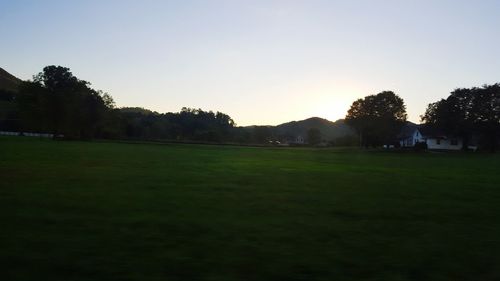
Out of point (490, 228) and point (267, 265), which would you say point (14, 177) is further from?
point (490, 228)

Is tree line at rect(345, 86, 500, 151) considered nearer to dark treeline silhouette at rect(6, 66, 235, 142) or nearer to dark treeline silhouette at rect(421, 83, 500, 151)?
dark treeline silhouette at rect(421, 83, 500, 151)

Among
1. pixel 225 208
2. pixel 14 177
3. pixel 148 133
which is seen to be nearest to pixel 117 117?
pixel 148 133

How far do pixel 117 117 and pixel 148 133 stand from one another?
18283mm

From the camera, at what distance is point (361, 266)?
6258 mm

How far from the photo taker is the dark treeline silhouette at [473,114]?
86.5m

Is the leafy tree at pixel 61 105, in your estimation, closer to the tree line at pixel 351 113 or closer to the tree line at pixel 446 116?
the tree line at pixel 351 113

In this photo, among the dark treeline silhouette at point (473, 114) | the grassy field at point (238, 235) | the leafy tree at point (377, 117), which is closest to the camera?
the grassy field at point (238, 235)

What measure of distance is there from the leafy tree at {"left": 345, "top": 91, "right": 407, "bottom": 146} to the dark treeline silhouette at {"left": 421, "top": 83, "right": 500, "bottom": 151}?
313 inches

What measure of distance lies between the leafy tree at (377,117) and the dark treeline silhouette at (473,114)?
794cm

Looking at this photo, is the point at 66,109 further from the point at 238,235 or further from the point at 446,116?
the point at 238,235

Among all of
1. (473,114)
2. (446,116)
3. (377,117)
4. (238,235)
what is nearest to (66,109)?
(377,117)

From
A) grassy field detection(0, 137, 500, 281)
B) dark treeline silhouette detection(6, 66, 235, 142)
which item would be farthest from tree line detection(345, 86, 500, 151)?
grassy field detection(0, 137, 500, 281)

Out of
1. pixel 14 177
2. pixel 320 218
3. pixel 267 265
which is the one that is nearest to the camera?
pixel 267 265

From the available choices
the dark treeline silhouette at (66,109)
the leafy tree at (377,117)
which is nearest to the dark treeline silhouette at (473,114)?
the leafy tree at (377,117)
